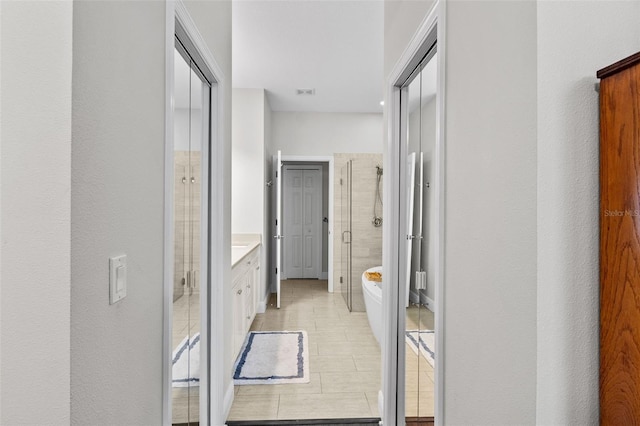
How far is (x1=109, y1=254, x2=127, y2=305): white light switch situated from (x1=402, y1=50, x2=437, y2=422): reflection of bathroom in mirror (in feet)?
3.85

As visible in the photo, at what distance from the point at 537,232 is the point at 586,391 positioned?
38 cm

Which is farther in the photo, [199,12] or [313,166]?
[313,166]

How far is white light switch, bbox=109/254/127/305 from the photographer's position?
920 mm

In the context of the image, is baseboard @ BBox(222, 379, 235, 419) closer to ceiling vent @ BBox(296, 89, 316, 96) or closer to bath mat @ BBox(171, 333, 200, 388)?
bath mat @ BBox(171, 333, 200, 388)

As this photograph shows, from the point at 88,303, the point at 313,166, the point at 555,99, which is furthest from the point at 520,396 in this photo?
the point at 313,166

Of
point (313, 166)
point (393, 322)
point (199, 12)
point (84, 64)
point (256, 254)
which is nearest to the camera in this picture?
point (84, 64)

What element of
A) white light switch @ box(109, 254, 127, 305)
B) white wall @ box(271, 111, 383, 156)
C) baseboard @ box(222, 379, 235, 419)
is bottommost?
baseboard @ box(222, 379, 235, 419)

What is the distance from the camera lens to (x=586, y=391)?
875mm

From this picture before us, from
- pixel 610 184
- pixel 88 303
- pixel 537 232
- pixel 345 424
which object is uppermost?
pixel 610 184

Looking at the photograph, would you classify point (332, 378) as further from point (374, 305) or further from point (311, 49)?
point (311, 49)

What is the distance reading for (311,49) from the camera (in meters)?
3.53

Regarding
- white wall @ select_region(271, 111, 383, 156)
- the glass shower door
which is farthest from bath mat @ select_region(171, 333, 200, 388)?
white wall @ select_region(271, 111, 383, 156)

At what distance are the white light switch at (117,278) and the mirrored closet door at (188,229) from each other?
1.88 ft

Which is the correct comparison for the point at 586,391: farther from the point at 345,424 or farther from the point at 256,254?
the point at 256,254
